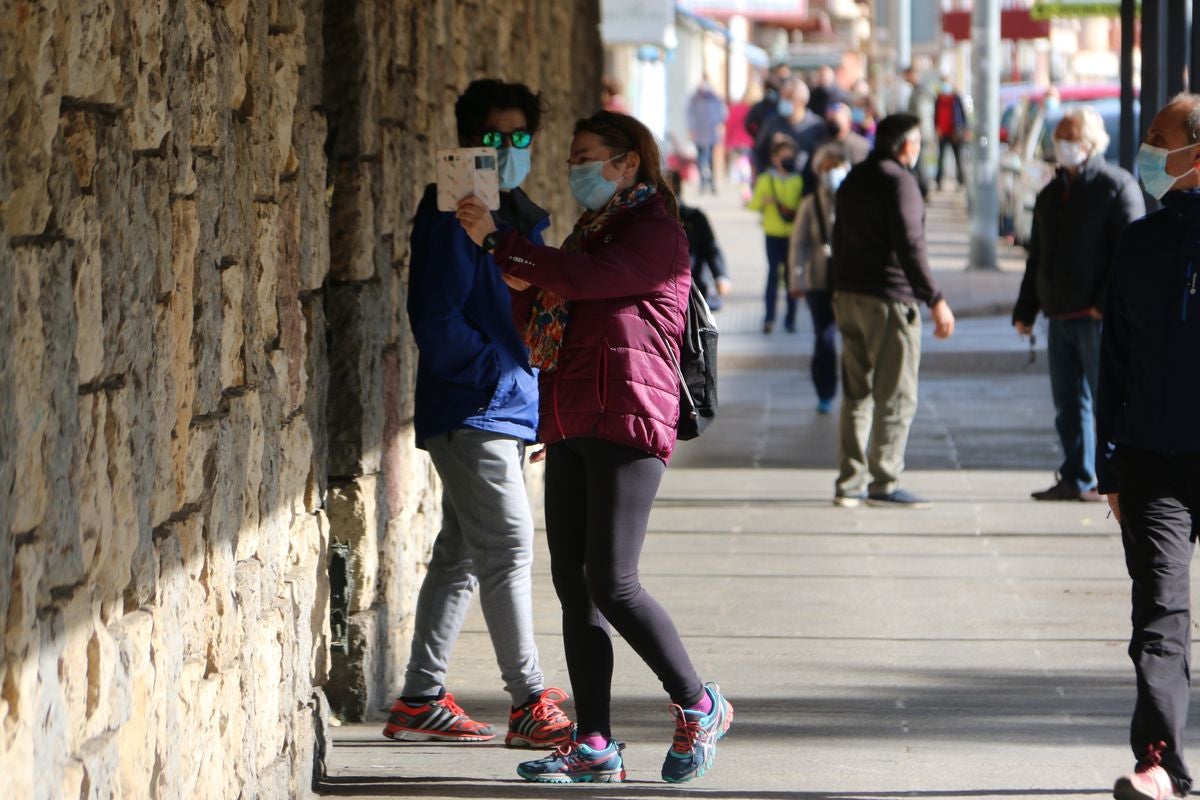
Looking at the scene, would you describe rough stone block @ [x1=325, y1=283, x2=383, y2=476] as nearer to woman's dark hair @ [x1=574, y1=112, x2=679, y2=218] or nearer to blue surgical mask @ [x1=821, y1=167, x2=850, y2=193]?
woman's dark hair @ [x1=574, y1=112, x2=679, y2=218]

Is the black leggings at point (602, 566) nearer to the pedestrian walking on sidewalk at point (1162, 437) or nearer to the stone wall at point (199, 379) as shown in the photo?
the stone wall at point (199, 379)

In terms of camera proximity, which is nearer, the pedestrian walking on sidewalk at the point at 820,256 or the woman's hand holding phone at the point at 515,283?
the woman's hand holding phone at the point at 515,283

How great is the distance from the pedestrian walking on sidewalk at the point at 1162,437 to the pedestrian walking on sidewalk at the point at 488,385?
5.11ft

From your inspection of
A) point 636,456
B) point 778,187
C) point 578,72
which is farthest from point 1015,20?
point 636,456

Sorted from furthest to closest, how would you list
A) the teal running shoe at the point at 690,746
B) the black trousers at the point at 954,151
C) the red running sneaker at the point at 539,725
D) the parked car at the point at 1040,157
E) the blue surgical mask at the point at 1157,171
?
the black trousers at the point at 954,151, the parked car at the point at 1040,157, the red running sneaker at the point at 539,725, the teal running shoe at the point at 690,746, the blue surgical mask at the point at 1157,171

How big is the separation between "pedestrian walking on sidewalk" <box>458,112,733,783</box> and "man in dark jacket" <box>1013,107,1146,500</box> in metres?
4.25

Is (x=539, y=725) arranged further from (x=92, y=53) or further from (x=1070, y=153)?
(x=1070, y=153)

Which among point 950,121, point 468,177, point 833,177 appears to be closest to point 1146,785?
point 468,177

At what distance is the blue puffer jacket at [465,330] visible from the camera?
17.5ft

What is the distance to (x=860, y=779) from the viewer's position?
5.27 metres

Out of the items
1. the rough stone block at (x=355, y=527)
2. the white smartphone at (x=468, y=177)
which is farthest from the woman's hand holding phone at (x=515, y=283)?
the rough stone block at (x=355, y=527)

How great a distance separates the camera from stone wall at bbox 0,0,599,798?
3232mm

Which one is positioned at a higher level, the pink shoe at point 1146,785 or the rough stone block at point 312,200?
the rough stone block at point 312,200

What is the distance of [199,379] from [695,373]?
1365 millimetres
